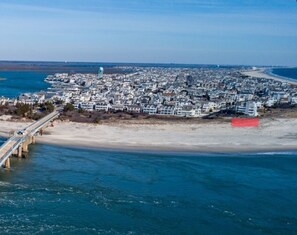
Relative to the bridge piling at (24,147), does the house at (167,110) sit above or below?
above

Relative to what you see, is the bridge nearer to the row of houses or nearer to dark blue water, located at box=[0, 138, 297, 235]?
dark blue water, located at box=[0, 138, 297, 235]

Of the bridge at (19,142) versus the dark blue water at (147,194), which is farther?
the bridge at (19,142)

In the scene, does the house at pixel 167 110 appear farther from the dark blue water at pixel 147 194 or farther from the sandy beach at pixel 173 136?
the dark blue water at pixel 147 194

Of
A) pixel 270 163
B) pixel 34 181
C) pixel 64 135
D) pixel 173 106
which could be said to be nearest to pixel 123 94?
pixel 173 106

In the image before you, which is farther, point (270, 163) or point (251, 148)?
point (251, 148)

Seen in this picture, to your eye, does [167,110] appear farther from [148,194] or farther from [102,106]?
[148,194]

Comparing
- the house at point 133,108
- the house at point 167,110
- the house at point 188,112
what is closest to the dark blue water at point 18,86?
the house at point 133,108

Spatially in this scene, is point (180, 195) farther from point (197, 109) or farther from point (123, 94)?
point (123, 94)

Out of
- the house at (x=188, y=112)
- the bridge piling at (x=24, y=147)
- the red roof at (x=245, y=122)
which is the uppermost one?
the house at (x=188, y=112)
